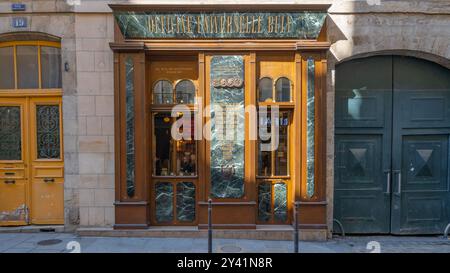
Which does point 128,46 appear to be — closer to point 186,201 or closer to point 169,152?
point 169,152

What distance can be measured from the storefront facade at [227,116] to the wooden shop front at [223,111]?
3 centimetres

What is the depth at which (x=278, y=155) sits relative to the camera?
7.25 meters

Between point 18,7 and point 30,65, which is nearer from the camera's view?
point 18,7

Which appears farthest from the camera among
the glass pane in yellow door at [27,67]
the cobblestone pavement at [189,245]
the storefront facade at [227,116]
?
the glass pane in yellow door at [27,67]

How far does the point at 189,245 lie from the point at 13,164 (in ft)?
14.4

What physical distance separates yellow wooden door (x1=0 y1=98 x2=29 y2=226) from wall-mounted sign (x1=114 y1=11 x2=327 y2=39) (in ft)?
10.4

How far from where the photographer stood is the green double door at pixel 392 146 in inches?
289

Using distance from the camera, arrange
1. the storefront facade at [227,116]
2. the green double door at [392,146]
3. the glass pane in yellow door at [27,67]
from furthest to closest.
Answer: the glass pane in yellow door at [27,67], the green double door at [392,146], the storefront facade at [227,116]

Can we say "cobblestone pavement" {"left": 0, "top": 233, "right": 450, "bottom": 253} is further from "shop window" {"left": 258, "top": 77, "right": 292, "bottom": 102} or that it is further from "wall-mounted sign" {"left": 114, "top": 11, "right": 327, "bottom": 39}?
"wall-mounted sign" {"left": 114, "top": 11, "right": 327, "bottom": 39}

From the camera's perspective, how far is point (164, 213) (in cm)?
728

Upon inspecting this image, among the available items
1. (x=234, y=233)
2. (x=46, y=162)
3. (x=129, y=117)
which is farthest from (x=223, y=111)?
(x=46, y=162)

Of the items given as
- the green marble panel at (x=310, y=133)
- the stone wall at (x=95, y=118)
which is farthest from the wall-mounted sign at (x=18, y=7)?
the green marble panel at (x=310, y=133)

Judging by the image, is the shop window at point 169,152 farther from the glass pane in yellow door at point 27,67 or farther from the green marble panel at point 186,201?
the glass pane in yellow door at point 27,67
